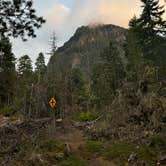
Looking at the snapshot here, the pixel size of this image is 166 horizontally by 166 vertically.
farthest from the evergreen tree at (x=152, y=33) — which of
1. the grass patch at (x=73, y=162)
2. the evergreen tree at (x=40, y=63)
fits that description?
the evergreen tree at (x=40, y=63)

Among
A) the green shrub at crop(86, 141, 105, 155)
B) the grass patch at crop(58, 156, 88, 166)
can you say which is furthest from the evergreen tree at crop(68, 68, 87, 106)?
the grass patch at crop(58, 156, 88, 166)

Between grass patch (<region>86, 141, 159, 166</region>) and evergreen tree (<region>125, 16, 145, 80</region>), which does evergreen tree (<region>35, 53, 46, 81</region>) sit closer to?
evergreen tree (<region>125, 16, 145, 80</region>)

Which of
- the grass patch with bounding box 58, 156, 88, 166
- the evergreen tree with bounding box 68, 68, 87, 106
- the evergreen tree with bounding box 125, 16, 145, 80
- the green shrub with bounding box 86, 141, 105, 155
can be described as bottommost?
the grass patch with bounding box 58, 156, 88, 166

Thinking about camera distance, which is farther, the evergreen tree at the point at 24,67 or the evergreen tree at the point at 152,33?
the evergreen tree at the point at 24,67

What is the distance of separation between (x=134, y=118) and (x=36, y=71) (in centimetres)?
5714

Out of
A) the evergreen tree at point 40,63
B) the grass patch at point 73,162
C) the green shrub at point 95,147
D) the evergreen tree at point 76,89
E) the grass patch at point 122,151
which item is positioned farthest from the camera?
the evergreen tree at point 40,63

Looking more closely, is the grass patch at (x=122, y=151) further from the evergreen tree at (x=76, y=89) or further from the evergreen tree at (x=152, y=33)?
the evergreen tree at (x=76, y=89)

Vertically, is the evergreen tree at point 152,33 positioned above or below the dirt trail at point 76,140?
above

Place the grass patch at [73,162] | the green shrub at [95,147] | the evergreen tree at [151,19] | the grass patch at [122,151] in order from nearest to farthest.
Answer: the grass patch at [73,162], the grass patch at [122,151], the green shrub at [95,147], the evergreen tree at [151,19]

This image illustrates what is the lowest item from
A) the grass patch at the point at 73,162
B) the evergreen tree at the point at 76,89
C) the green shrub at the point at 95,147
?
the grass patch at the point at 73,162

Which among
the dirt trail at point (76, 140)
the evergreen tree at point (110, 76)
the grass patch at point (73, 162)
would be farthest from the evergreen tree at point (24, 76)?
the grass patch at point (73, 162)

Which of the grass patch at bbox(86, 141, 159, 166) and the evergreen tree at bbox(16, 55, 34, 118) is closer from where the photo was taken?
the grass patch at bbox(86, 141, 159, 166)

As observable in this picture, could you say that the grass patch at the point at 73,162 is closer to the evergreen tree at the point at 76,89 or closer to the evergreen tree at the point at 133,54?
the evergreen tree at the point at 133,54

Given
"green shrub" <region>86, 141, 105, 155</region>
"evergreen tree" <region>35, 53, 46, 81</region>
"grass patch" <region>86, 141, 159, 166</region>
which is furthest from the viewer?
"evergreen tree" <region>35, 53, 46, 81</region>
